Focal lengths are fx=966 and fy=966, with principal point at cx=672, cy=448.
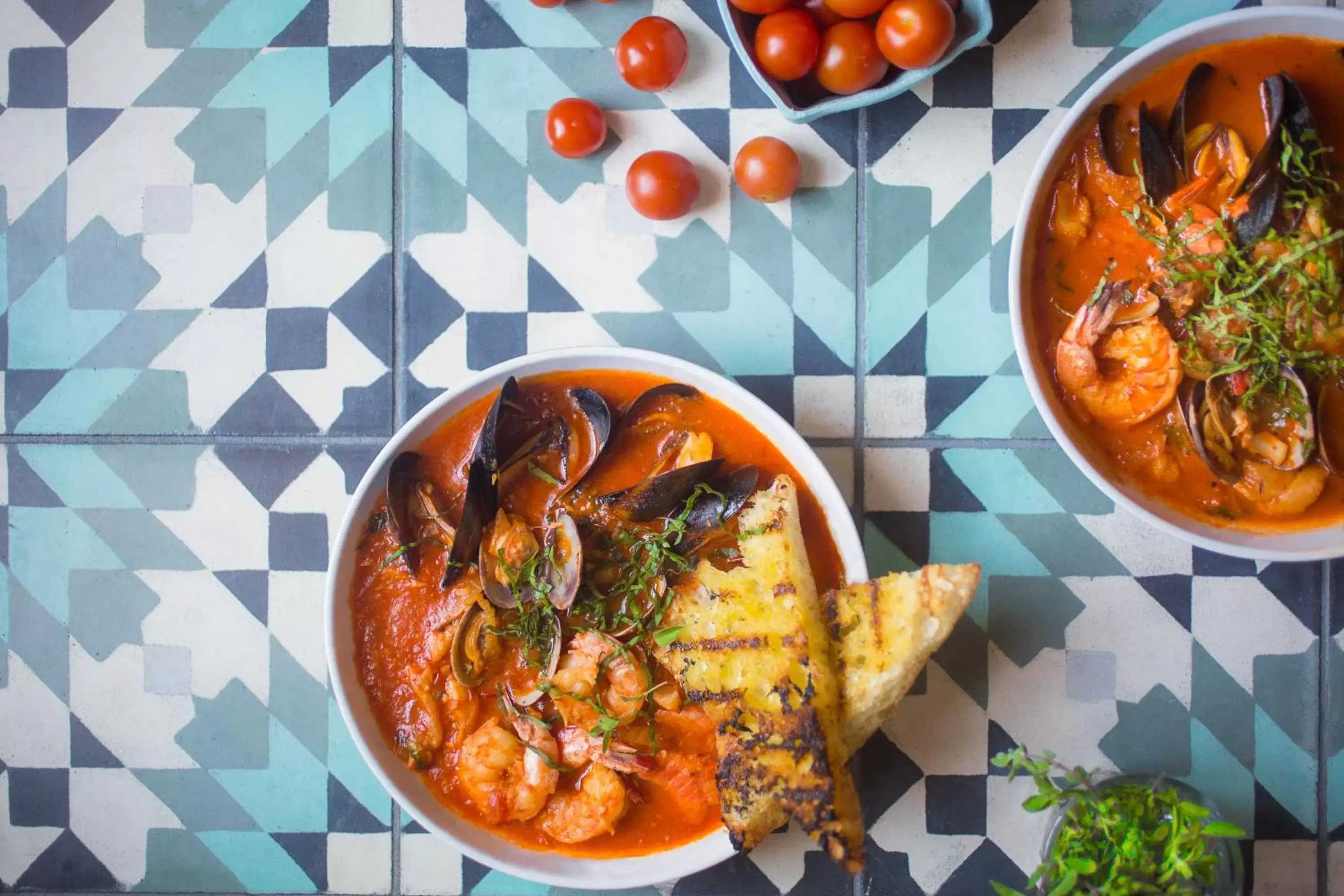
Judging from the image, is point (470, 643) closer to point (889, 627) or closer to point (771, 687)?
point (771, 687)

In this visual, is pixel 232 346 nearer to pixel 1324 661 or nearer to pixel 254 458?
pixel 254 458

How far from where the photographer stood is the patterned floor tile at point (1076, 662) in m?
2.20

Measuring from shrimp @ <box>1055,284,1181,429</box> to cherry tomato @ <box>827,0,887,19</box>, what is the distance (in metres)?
0.76

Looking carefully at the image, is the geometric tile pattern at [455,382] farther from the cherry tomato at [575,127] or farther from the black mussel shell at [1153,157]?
the black mussel shell at [1153,157]

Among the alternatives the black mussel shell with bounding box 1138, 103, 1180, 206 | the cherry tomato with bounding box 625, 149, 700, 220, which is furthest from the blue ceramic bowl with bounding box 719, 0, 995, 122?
the black mussel shell with bounding box 1138, 103, 1180, 206

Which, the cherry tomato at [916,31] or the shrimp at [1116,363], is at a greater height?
the cherry tomato at [916,31]

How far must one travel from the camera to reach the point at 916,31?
1951mm

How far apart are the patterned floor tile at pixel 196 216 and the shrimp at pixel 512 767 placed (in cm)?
78

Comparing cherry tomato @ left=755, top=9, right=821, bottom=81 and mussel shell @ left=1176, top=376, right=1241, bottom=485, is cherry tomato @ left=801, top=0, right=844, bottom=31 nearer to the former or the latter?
cherry tomato @ left=755, top=9, right=821, bottom=81

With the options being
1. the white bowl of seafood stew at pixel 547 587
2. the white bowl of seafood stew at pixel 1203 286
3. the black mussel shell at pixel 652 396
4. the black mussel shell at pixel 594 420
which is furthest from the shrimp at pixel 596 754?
the white bowl of seafood stew at pixel 1203 286

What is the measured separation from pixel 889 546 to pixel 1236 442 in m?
0.74

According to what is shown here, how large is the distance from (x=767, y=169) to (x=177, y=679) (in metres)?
1.84

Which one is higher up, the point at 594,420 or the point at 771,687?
the point at 594,420

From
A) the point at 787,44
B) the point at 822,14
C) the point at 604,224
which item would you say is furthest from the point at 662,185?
the point at 822,14
